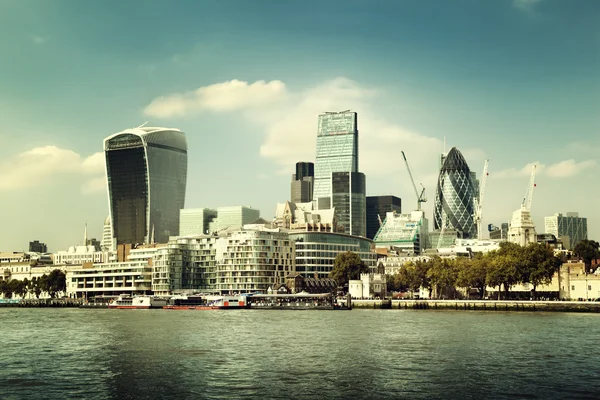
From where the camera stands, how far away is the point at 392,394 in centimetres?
5012

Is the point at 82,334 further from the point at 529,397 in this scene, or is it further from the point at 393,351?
the point at 529,397

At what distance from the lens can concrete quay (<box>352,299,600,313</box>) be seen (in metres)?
154

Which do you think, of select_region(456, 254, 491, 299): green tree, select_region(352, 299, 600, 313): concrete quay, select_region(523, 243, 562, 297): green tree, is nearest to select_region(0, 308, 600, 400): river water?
select_region(352, 299, 600, 313): concrete quay

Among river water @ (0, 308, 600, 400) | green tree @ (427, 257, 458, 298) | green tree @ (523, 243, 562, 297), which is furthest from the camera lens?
green tree @ (427, 257, 458, 298)

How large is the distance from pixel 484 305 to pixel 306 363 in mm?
112340

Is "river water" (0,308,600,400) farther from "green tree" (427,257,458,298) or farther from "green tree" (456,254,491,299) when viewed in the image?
"green tree" (427,257,458,298)

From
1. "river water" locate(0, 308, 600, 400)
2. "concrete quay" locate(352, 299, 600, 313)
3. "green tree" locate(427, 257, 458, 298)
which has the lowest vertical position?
"concrete quay" locate(352, 299, 600, 313)

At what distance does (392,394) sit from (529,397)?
29.4ft

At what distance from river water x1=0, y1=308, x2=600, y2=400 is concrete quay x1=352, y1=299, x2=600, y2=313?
53.3 metres

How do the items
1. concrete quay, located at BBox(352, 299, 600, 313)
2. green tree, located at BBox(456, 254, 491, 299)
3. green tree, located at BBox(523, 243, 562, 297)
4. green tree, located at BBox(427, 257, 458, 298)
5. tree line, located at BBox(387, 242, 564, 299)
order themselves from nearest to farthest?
concrete quay, located at BBox(352, 299, 600, 313) < green tree, located at BBox(523, 243, 562, 297) < tree line, located at BBox(387, 242, 564, 299) < green tree, located at BBox(456, 254, 491, 299) < green tree, located at BBox(427, 257, 458, 298)

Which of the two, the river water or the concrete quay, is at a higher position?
the river water

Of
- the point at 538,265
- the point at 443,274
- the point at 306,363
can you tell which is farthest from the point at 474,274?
the point at 306,363

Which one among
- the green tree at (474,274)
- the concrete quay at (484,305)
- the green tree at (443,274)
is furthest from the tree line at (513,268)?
the concrete quay at (484,305)

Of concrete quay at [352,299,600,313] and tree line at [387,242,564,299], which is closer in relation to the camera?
concrete quay at [352,299,600,313]
